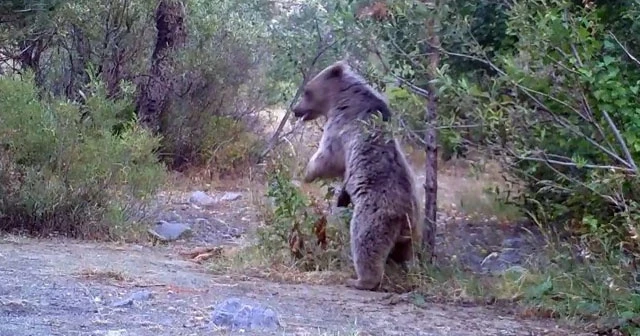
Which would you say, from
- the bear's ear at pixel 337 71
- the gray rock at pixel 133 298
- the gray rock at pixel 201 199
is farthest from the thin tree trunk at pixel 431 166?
the gray rock at pixel 201 199

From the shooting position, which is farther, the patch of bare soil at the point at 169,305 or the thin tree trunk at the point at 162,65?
the thin tree trunk at the point at 162,65

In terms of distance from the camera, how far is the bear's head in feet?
31.7

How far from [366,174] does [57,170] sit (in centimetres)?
354

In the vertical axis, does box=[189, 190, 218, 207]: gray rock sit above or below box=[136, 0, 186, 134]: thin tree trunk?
below

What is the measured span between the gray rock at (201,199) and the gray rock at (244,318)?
8.08 meters

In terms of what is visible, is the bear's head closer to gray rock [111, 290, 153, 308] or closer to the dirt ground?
the dirt ground

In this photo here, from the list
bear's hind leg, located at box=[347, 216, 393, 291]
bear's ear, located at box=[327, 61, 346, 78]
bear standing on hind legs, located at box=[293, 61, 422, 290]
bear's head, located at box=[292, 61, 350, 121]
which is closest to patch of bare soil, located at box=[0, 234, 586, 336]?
bear's hind leg, located at box=[347, 216, 393, 291]

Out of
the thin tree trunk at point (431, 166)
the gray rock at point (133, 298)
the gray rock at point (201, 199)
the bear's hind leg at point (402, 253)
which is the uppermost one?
the thin tree trunk at point (431, 166)

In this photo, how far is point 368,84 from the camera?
949 cm

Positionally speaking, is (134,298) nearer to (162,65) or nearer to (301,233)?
(301,233)

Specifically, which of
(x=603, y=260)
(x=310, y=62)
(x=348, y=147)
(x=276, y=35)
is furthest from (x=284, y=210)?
(x=276, y=35)

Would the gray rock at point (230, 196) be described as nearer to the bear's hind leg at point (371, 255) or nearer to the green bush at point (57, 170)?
the green bush at point (57, 170)

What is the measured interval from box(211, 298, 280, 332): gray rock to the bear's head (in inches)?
142

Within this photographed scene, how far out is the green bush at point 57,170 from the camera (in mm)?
10680
